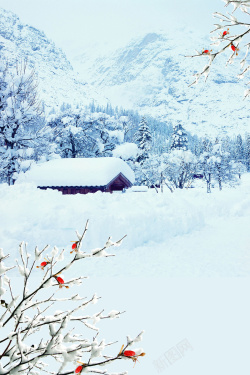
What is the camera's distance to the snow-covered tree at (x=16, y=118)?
1566 centimetres

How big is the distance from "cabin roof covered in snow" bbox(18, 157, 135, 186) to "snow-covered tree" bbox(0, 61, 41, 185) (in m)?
1.16

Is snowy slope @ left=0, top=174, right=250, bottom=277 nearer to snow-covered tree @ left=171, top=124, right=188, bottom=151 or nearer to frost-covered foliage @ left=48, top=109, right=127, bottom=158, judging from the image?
frost-covered foliage @ left=48, top=109, right=127, bottom=158

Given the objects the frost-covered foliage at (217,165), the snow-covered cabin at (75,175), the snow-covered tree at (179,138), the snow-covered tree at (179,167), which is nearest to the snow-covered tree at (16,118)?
the snow-covered cabin at (75,175)

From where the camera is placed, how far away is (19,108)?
1577 cm

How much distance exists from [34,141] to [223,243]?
1301cm

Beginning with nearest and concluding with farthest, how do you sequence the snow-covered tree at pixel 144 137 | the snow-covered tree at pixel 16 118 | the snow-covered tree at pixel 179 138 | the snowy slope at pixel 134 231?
the snowy slope at pixel 134 231
the snow-covered tree at pixel 16 118
the snow-covered tree at pixel 144 137
the snow-covered tree at pixel 179 138

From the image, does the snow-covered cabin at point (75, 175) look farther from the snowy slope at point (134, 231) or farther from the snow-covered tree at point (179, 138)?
the snow-covered tree at point (179, 138)

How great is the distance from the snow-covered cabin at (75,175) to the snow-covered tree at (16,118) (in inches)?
45.6

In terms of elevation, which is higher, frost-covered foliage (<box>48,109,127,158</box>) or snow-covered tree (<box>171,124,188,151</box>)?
snow-covered tree (<box>171,124,188,151</box>)

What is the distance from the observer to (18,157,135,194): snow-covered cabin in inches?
671

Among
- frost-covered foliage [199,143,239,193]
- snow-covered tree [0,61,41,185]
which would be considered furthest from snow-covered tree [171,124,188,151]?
snow-covered tree [0,61,41,185]

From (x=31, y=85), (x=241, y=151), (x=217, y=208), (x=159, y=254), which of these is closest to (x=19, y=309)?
(x=159, y=254)

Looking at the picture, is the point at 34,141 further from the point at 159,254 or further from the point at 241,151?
the point at 241,151

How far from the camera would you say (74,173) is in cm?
1752
